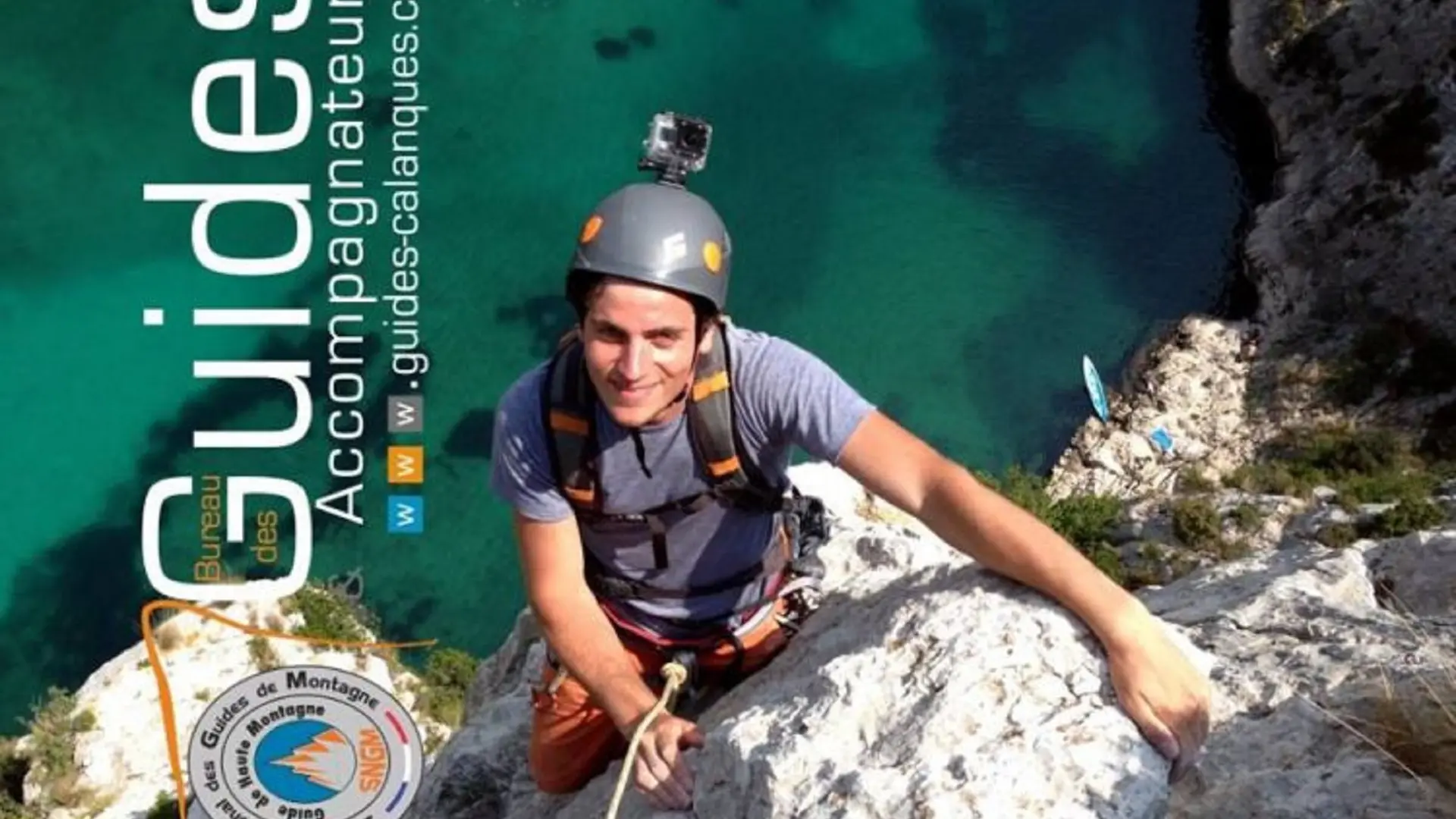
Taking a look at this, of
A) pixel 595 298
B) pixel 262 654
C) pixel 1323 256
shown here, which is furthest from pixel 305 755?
pixel 1323 256

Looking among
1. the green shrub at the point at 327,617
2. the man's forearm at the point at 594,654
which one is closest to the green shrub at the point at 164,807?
the green shrub at the point at 327,617

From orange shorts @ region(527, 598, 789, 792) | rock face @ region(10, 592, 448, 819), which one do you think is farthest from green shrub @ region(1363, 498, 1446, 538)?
rock face @ region(10, 592, 448, 819)

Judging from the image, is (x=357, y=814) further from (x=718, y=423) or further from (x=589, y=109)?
(x=589, y=109)

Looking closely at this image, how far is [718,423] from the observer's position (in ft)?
14.2

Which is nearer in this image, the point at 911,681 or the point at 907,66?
the point at 911,681

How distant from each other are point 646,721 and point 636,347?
1.37m

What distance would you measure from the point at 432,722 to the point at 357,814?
8001 mm

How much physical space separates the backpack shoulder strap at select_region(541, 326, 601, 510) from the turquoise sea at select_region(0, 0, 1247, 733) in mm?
19139

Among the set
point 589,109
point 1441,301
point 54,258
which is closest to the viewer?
point 1441,301

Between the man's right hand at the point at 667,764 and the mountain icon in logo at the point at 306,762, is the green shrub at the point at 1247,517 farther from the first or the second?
the man's right hand at the point at 667,764

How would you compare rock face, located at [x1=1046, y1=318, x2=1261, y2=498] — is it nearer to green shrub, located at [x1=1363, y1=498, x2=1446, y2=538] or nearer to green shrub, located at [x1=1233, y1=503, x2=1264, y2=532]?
green shrub, located at [x1=1233, y1=503, x2=1264, y2=532]

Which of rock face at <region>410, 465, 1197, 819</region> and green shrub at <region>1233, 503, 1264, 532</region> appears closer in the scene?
rock face at <region>410, 465, 1197, 819</region>

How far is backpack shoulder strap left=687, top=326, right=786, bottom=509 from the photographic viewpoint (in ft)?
14.0

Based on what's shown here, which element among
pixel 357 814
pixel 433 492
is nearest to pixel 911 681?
pixel 357 814
